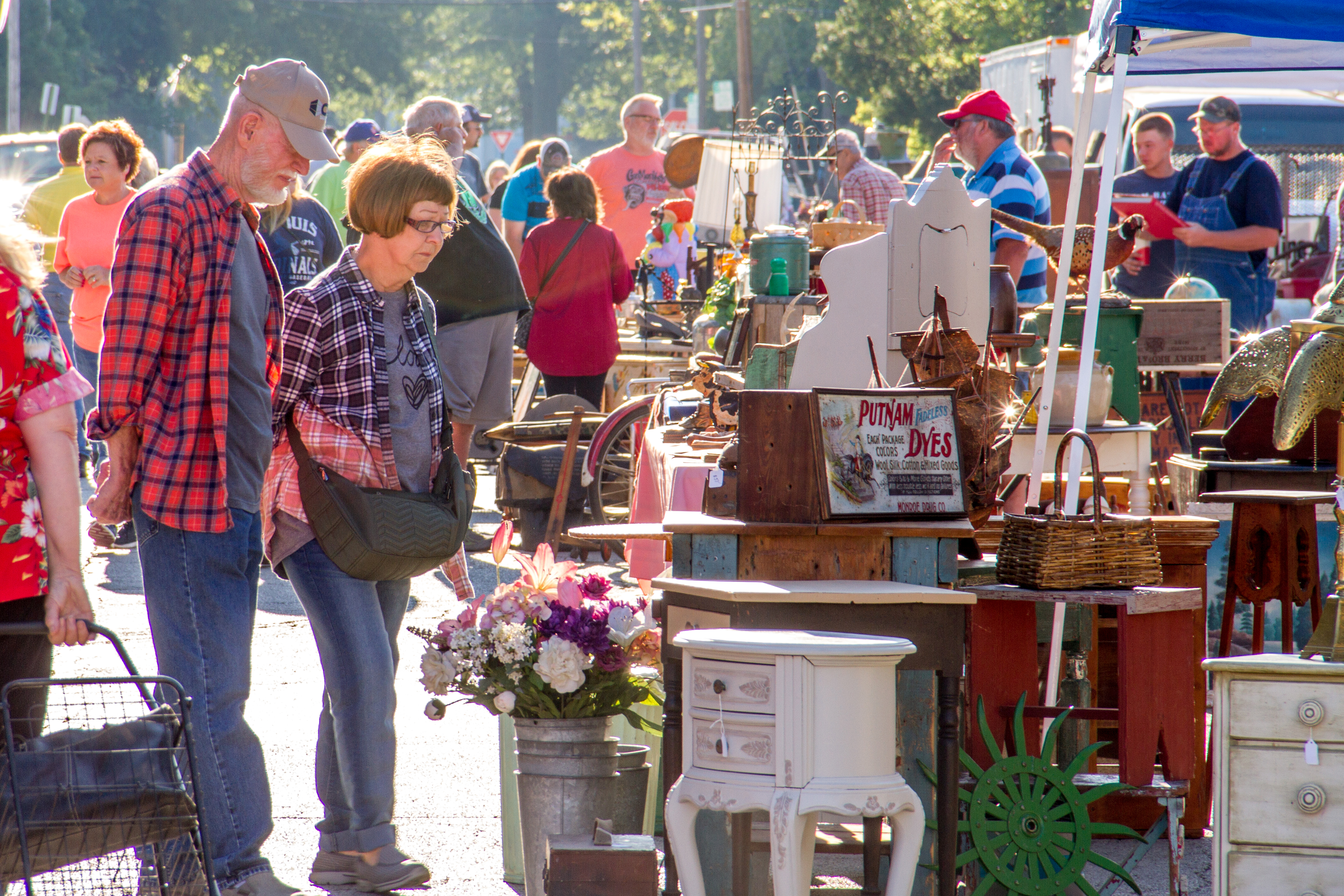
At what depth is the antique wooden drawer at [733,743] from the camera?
2.79m

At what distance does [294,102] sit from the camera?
3.35m

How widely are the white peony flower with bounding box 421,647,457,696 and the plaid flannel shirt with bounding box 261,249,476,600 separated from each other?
43cm

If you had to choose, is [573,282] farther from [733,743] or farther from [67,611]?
[733,743]

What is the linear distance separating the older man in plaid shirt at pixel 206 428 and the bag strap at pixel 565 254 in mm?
4526

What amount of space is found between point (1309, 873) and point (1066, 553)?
0.83 metres

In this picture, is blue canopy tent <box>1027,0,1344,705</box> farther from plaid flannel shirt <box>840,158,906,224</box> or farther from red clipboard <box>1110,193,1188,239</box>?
plaid flannel shirt <box>840,158,906,224</box>

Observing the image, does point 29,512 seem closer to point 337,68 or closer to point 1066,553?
point 1066,553

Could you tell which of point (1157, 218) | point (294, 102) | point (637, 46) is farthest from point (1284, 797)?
point (637, 46)

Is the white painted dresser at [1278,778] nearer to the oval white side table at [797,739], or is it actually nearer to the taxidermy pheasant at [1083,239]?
the oval white side table at [797,739]

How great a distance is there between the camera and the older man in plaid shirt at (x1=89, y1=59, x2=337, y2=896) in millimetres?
3211

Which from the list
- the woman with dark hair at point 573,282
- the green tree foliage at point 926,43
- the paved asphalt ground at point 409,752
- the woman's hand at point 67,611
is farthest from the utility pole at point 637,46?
the woman's hand at point 67,611

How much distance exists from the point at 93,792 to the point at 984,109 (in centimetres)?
452

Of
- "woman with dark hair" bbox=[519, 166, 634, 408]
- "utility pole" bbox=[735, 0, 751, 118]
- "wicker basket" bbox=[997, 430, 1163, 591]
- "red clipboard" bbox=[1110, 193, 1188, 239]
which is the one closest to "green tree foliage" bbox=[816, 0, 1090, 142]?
"utility pole" bbox=[735, 0, 751, 118]

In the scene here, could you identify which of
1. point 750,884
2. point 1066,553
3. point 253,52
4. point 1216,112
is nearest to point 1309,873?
point 1066,553
